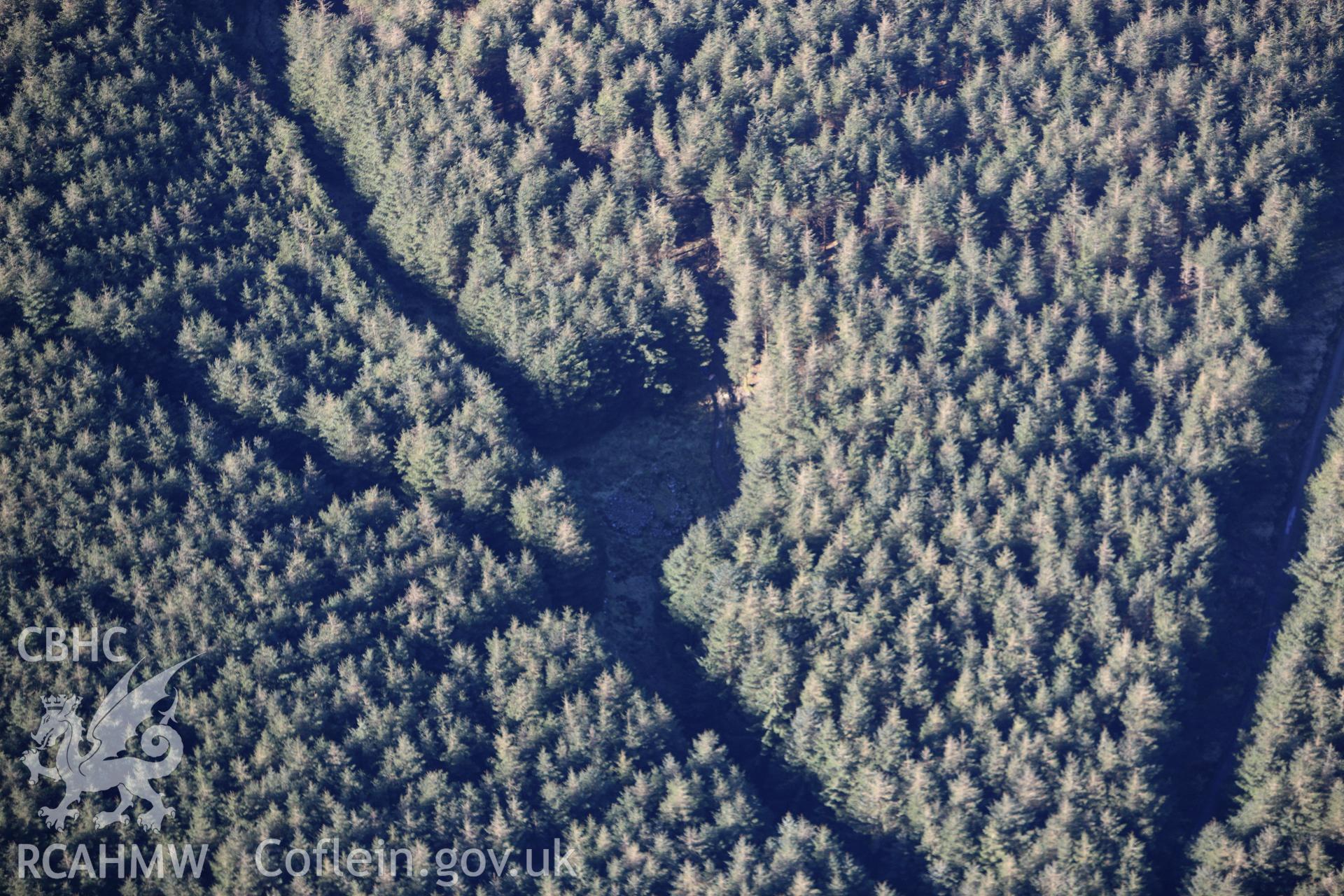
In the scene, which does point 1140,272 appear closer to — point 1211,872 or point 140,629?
point 1211,872

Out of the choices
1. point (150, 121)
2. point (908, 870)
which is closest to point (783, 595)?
point (908, 870)

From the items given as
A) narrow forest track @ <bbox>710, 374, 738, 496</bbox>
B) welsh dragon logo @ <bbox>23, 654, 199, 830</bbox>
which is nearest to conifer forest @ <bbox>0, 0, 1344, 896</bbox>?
welsh dragon logo @ <bbox>23, 654, 199, 830</bbox>

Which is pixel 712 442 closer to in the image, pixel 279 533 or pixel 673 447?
pixel 673 447

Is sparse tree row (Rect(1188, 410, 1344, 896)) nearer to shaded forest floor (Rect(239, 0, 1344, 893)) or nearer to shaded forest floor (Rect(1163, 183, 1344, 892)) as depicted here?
shaded forest floor (Rect(1163, 183, 1344, 892))

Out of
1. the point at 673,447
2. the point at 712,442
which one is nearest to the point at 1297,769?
the point at 712,442

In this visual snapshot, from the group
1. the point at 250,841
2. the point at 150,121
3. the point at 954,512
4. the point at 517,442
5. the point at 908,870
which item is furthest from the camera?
the point at 150,121

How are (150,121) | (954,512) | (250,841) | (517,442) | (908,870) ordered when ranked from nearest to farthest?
(250,841) < (908,870) < (954,512) < (517,442) < (150,121)

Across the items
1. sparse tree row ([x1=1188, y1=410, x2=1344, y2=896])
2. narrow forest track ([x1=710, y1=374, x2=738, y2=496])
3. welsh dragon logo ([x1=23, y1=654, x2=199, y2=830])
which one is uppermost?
narrow forest track ([x1=710, y1=374, x2=738, y2=496])
